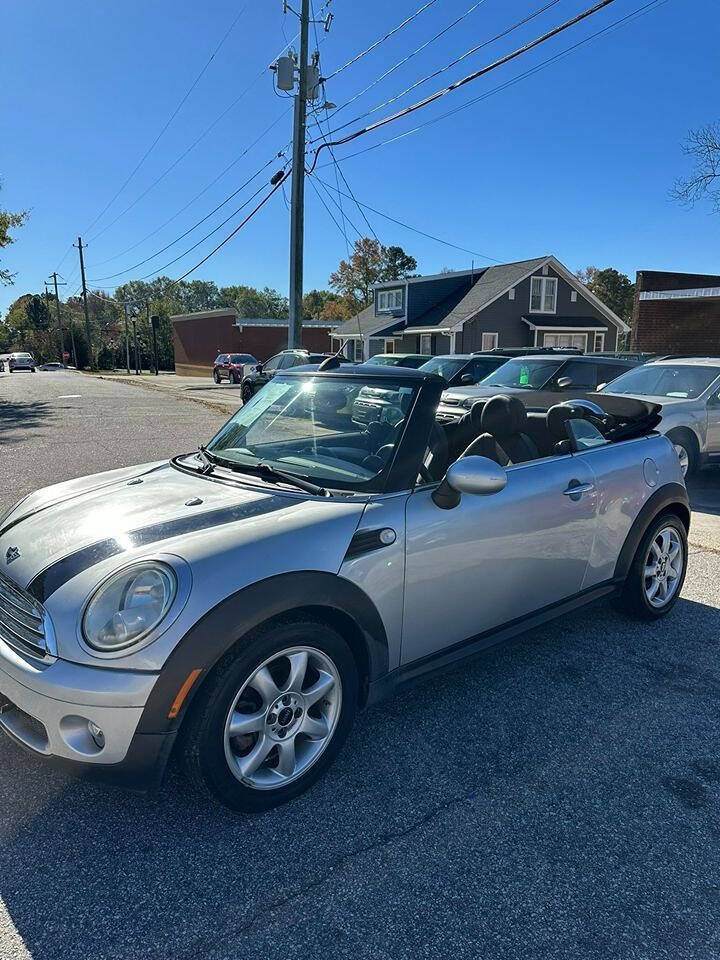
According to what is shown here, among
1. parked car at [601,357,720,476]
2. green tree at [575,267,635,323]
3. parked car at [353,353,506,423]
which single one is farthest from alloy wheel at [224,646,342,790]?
green tree at [575,267,635,323]

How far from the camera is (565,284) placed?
35500 millimetres

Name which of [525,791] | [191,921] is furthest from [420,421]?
[191,921]

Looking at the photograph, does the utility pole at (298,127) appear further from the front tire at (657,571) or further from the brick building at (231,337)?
the brick building at (231,337)

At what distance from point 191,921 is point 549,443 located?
3154mm

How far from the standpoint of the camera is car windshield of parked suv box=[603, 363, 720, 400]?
8859 mm

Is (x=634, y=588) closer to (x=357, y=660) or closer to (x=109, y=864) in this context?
(x=357, y=660)

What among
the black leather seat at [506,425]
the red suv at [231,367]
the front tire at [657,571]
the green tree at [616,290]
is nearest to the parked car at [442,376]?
the black leather seat at [506,425]

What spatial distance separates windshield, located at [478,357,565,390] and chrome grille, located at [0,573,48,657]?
29.7ft

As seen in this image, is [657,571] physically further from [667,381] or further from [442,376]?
[667,381]

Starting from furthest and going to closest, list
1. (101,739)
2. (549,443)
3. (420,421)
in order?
(549,443), (420,421), (101,739)

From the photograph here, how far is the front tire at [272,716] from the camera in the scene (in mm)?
2217

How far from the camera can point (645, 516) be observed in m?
3.93

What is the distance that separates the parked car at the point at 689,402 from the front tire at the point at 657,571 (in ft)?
13.6

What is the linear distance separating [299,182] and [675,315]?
12027mm
